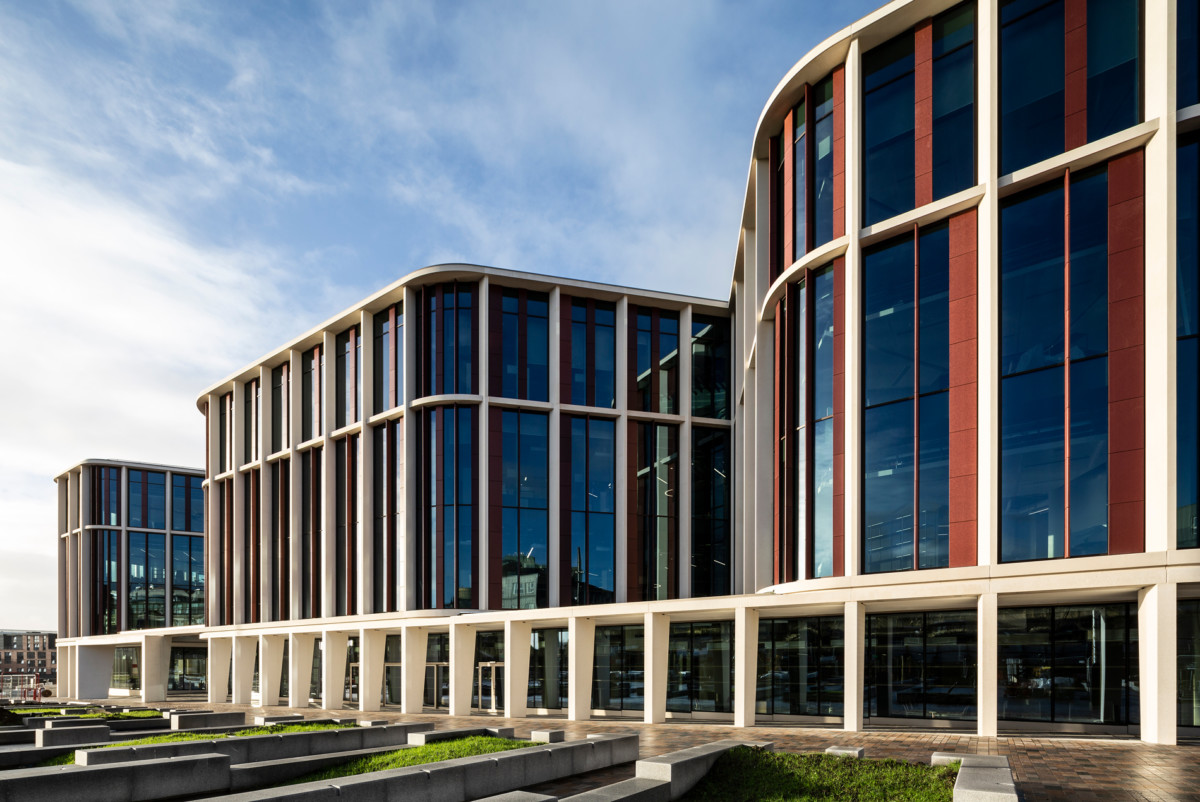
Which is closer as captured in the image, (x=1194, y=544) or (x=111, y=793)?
(x=111, y=793)

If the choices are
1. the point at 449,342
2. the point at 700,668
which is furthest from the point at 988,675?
the point at 449,342

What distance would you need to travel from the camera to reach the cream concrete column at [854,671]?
75.2ft

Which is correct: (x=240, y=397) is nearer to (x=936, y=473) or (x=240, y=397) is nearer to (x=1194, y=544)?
(x=936, y=473)

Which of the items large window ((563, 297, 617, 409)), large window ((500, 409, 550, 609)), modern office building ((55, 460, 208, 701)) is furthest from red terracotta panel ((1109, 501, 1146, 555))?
modern office building ((55, 460, 208, 701))

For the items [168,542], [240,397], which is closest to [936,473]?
[240,397]

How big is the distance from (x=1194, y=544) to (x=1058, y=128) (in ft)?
33.1

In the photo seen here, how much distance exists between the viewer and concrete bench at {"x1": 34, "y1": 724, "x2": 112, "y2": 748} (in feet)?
70.7

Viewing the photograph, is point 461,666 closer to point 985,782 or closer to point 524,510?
point 524,510

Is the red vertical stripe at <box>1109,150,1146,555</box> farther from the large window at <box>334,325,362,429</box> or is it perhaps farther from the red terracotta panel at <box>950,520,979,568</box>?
the large window at <box>334,325,362,429</box>

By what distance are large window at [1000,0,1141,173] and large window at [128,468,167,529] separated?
70.6 metres

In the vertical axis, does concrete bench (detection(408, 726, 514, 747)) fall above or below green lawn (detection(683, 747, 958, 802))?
below

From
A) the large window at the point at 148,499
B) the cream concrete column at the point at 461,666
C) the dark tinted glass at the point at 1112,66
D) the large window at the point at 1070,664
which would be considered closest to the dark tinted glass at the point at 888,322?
the dark tinted glass at the point at 1112,66

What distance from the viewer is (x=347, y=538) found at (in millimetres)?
45312

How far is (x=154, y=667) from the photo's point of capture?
59281mm
